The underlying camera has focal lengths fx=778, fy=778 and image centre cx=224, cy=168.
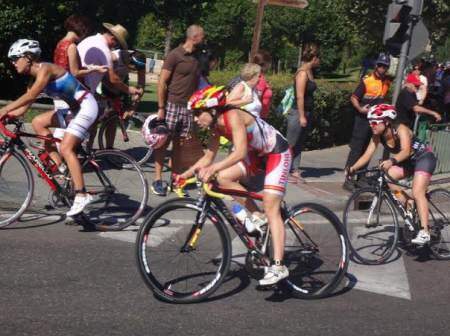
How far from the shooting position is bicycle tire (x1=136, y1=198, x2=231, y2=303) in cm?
539

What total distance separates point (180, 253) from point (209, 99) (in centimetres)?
116

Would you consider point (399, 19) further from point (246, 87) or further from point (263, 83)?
point (246, 87)

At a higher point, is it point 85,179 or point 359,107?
point 359,107

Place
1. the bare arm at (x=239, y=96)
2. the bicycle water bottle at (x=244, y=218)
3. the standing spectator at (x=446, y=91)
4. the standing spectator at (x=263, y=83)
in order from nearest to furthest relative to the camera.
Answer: the bicycle water bottle at (x=244, y=218)
the bare arm at (x=239, y=96)
the standing spectator at (x=263, y=83)
the standing spectator at (x=446, y=91)

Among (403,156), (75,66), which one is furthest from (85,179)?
(403,156)

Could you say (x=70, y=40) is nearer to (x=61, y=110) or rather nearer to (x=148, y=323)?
(x=61, y=110)

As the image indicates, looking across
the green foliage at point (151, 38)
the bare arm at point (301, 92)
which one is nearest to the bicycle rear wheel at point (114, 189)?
the bare arm at point (301, 92)

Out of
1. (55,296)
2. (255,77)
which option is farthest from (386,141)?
(55,296)

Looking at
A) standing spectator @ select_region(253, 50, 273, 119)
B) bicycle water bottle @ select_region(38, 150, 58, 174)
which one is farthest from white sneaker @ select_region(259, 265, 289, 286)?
standing spectator @ select_region(253, 50, 273, 119)

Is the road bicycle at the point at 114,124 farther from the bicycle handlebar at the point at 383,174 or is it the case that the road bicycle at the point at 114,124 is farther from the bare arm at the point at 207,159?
the bare arm at the point at 207,159

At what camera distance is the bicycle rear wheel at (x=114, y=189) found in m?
7.29

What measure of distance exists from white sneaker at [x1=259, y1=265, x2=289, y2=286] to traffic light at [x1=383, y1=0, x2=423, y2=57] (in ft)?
17.0

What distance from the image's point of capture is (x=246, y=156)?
5684 millimetres

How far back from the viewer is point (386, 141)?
23.5 ft
